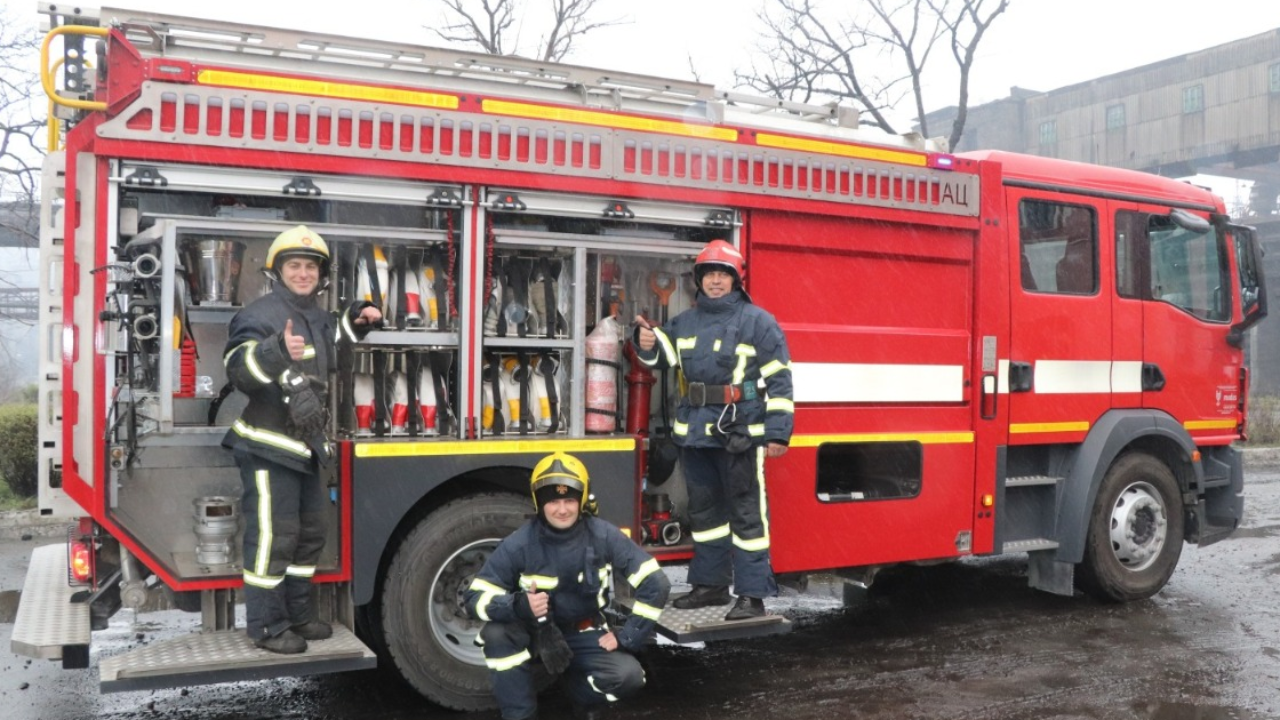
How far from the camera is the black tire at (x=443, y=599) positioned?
4.65 meters

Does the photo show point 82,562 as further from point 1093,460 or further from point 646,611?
point 1093,460

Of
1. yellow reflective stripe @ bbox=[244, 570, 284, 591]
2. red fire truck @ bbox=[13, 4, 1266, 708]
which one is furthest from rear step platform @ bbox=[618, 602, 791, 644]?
yellow reflective stripe @ bbox=[244, 570, 284, 591]

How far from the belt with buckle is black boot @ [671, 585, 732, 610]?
87 cm

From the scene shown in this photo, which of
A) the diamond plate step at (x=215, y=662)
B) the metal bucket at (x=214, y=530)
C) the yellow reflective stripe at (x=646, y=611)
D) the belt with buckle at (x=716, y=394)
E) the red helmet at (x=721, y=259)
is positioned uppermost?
the red helmet at (x=721, y=259)

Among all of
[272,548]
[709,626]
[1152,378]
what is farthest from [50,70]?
[1152,378]

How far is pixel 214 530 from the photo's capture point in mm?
4422

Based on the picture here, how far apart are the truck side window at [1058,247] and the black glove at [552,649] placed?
11.7ft

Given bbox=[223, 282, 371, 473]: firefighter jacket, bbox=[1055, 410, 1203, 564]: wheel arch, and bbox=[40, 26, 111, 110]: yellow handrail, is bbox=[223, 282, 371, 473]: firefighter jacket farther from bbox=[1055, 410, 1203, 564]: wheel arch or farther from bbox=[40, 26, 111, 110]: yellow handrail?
bbox=[1055, 410, 1203, 564]: wheel arch

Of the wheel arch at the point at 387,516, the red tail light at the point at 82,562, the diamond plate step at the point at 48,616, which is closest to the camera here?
the diamond plate step at the point at 48,616

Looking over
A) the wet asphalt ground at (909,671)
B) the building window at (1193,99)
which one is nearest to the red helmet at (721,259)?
the wet asphalt ground at (909,671)

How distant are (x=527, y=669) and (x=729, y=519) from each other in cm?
139

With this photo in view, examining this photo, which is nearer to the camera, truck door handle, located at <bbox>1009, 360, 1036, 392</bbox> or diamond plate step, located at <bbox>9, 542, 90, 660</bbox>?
diamond plate step, located at <bbox>9, 542, 90, 660</bbox>

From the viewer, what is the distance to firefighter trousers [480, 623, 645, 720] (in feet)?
13.6

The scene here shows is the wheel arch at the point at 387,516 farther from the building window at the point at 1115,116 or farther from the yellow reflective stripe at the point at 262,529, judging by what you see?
the building window at the point at 1115,116
